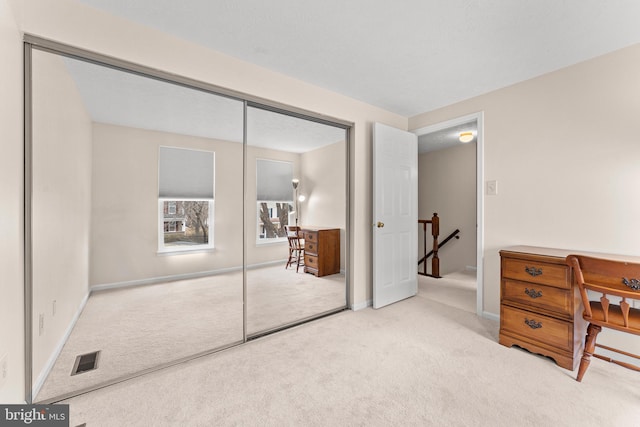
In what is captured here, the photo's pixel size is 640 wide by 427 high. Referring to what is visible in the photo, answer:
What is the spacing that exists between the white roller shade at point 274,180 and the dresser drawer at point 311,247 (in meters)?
0.89

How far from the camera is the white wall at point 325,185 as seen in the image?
11.9ft

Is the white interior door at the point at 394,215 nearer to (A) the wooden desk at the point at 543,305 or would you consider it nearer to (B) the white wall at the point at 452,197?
(A) the wooden desk at the point at 543,305

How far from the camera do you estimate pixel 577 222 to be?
7.46 ft

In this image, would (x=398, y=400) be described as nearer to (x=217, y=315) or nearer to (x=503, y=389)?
(x=503, y=389)

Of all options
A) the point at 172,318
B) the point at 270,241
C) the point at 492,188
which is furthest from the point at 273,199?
the point at 492,188

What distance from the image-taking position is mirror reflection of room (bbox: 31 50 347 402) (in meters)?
1.85

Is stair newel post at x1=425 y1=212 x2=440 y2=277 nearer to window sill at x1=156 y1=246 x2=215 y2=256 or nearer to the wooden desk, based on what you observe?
the wooden desk

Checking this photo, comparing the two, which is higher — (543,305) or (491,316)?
(543,305)

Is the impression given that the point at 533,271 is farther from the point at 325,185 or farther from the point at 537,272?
the point at 325,185

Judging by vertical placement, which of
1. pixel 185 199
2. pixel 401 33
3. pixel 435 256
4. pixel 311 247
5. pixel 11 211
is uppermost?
pixel 401 33

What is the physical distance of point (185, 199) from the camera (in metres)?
3.03

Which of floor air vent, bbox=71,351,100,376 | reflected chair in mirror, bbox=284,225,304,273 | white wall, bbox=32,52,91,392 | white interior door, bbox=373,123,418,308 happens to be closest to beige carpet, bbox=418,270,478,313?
white interior door, bbox=373,123,418,308

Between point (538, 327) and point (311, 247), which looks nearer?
point (538, 327)

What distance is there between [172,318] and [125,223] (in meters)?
1.06
